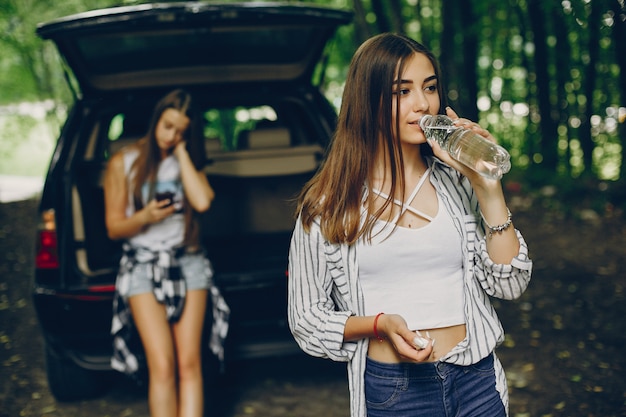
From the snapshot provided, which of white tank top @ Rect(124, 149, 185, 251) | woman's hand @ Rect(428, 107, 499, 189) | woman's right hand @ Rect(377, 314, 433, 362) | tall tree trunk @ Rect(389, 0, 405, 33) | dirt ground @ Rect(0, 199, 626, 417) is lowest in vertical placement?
Answer: dirt ground @ Rect(0, 199, 626, 417)

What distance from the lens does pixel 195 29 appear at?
3.59 meters

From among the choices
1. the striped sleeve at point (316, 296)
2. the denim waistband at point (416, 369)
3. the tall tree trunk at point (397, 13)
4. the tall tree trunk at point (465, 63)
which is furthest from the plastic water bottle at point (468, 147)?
the tall tree trunk at point (465, 63)

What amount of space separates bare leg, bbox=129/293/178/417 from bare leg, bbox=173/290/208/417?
0.15 feet

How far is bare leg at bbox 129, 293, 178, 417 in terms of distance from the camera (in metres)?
3.13

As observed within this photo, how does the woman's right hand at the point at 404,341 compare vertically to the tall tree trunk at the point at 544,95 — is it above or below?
above

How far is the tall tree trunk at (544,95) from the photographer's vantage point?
8.76 meters

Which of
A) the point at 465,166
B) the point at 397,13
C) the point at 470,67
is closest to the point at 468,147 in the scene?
the point at 465,166

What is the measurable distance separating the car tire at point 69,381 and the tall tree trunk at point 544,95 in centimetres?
679

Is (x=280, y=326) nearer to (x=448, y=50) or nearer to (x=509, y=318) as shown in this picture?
(x=509, y=318)

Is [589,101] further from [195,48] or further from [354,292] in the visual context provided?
[354,292]

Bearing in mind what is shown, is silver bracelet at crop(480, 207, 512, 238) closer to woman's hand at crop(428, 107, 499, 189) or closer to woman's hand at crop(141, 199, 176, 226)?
woman's hand at crop(428, 107, 499, 189)

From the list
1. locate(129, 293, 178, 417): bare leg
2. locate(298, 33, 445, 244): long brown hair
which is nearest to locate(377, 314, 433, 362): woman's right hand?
locate(298, 33, 445, 244): long brown hair

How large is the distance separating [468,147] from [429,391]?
66 cm

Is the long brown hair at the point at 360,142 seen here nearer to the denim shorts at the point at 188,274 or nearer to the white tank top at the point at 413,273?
the white tank top at the point at 413,273
